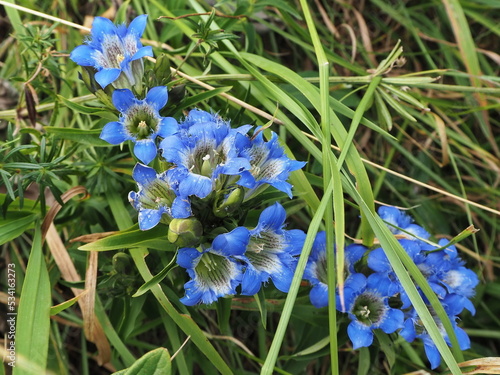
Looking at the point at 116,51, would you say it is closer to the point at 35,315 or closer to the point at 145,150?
the point at 145,150

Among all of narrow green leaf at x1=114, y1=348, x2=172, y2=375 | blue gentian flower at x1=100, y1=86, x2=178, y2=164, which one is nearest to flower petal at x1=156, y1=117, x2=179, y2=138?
blue gentian flower at x1=100, y1=86, x2=178, y2=164

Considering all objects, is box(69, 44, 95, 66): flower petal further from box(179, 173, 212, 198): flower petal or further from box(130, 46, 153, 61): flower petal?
box(179, 173, 212, 198): flower petal

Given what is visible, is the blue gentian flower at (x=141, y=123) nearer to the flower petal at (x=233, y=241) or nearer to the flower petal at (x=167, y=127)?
the flower petal at (x=167, y=127)

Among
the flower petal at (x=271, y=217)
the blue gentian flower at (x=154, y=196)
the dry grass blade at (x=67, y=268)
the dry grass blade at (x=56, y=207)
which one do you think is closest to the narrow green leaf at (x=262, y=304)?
the flower petal at (x=271, y=217)

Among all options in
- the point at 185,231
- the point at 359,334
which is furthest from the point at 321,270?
the point at 185,231

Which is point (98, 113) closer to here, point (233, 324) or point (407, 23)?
point (233, 324)

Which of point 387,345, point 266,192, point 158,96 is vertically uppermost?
point 158,96
